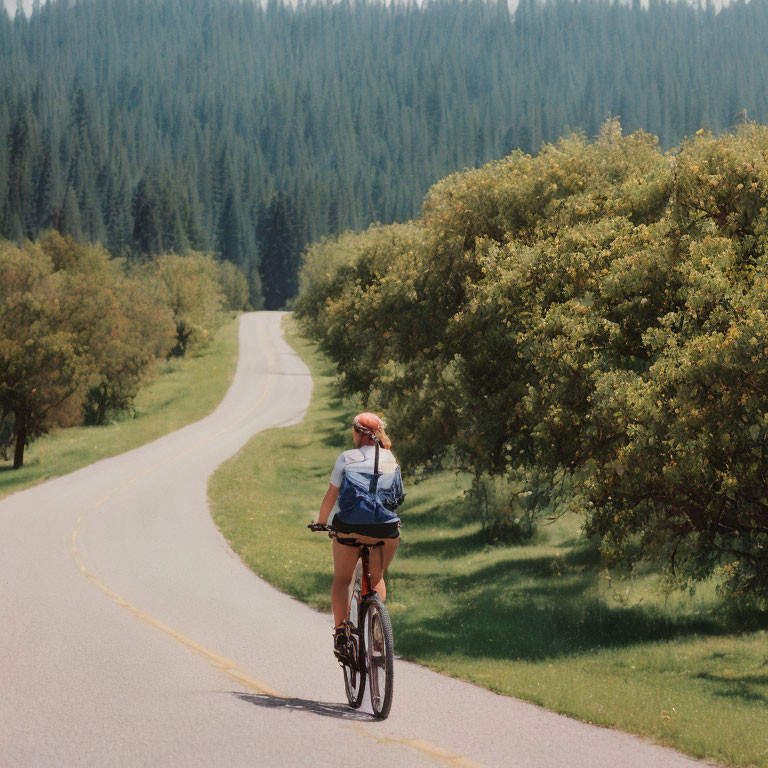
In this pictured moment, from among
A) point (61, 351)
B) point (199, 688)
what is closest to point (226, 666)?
point (199, 688)

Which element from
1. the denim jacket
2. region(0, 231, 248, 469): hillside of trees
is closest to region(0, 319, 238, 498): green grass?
region(0, 231, 248, 469): hillside of trees

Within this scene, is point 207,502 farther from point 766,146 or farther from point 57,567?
point 766,146

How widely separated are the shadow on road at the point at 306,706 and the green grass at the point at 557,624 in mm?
2045

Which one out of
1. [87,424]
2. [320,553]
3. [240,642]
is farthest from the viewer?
[87,424]

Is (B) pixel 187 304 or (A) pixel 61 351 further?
(B) pixel 187 304

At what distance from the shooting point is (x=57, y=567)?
18.6 meters

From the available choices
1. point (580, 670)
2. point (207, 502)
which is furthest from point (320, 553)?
point (580, 670)

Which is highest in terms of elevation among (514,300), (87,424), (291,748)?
(514,300)

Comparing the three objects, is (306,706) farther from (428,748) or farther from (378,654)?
(428,748)

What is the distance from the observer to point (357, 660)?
764cm

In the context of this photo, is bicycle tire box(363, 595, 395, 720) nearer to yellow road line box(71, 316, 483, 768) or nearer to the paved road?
the paved road

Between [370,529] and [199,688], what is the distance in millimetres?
2383

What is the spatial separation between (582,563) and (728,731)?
569 inches

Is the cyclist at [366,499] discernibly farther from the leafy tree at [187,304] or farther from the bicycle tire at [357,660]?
the leafy tree at [187,304]
